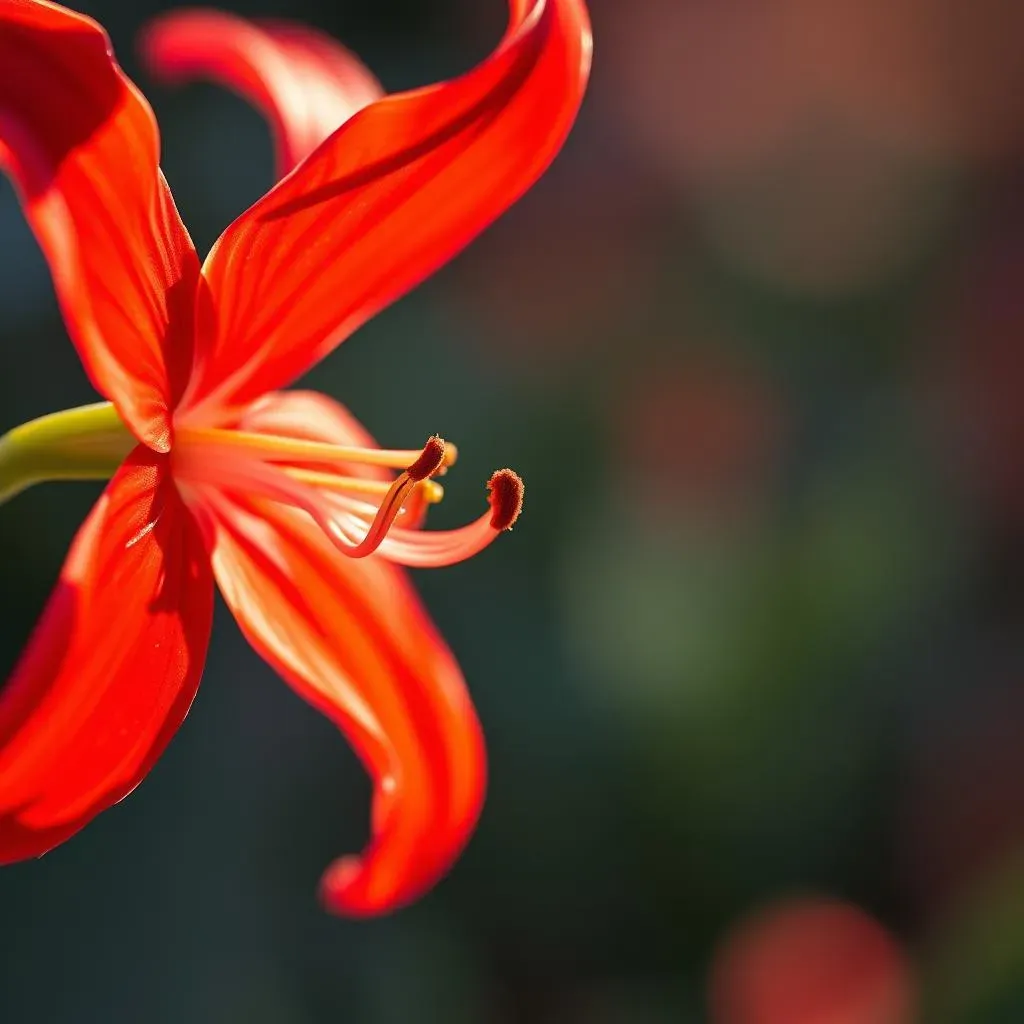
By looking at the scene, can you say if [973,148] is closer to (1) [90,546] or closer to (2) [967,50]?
(2) [967,50]

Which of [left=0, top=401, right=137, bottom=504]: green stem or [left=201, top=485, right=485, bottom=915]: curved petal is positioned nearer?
[left=0, top=401, right=137, bottom=504]: green stem

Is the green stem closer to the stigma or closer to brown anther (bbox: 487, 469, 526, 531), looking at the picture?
the stigma

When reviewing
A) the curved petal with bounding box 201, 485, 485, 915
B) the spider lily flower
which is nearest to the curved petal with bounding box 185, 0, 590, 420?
the spider lily flower

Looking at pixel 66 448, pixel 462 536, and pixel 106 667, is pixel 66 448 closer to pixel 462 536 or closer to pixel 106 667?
pixel 106 667

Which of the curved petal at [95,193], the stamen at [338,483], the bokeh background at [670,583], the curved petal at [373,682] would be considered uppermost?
the curved petal at [95,193]

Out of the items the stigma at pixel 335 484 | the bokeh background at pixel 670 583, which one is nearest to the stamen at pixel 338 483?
the stigma at pixel 335 484

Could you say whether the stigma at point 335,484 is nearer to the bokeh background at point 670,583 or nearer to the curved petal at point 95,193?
the curved petal at point 95,193

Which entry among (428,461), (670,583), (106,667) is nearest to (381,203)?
(428,461)

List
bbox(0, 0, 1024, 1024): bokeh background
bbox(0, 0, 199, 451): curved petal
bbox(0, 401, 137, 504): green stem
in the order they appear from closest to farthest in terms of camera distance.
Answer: bbox(0, 0, 199, 451): curved petal
bbox(0, 401, 137, 504): green stem
bbox(0, 0, 1024, 1024): bokeh background
